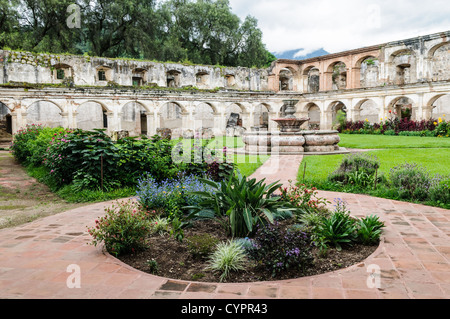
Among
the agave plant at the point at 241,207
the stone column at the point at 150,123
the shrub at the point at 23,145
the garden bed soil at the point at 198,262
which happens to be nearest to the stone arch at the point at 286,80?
the stone column at the point at 150,123

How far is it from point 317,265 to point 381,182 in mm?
5238

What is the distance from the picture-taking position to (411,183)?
25.0 ft

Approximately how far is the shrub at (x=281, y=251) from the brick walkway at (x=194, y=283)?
22 cm

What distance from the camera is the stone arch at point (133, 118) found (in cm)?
3291

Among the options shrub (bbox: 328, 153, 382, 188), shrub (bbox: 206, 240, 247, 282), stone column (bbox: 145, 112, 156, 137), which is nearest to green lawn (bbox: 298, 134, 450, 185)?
shrub (bbox: 328, 153, 382, 188)

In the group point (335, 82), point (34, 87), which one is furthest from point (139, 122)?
point (335, 82)

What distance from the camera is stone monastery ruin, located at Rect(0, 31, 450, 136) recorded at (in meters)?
24.6

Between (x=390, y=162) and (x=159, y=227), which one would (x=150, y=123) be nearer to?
(x=390, y=162)

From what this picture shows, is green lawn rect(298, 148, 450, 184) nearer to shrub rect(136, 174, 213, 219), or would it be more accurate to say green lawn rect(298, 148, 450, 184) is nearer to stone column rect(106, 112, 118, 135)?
shrub rect(136, 174, 213, 219)

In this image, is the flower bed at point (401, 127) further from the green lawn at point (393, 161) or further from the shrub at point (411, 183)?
the shrub at point (411, 183)

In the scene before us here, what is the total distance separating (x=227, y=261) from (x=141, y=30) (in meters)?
33.4

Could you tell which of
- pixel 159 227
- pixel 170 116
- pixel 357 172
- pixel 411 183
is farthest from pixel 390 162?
pixel 170 116

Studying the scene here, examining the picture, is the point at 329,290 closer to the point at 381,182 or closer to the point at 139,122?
the point at 381,182
